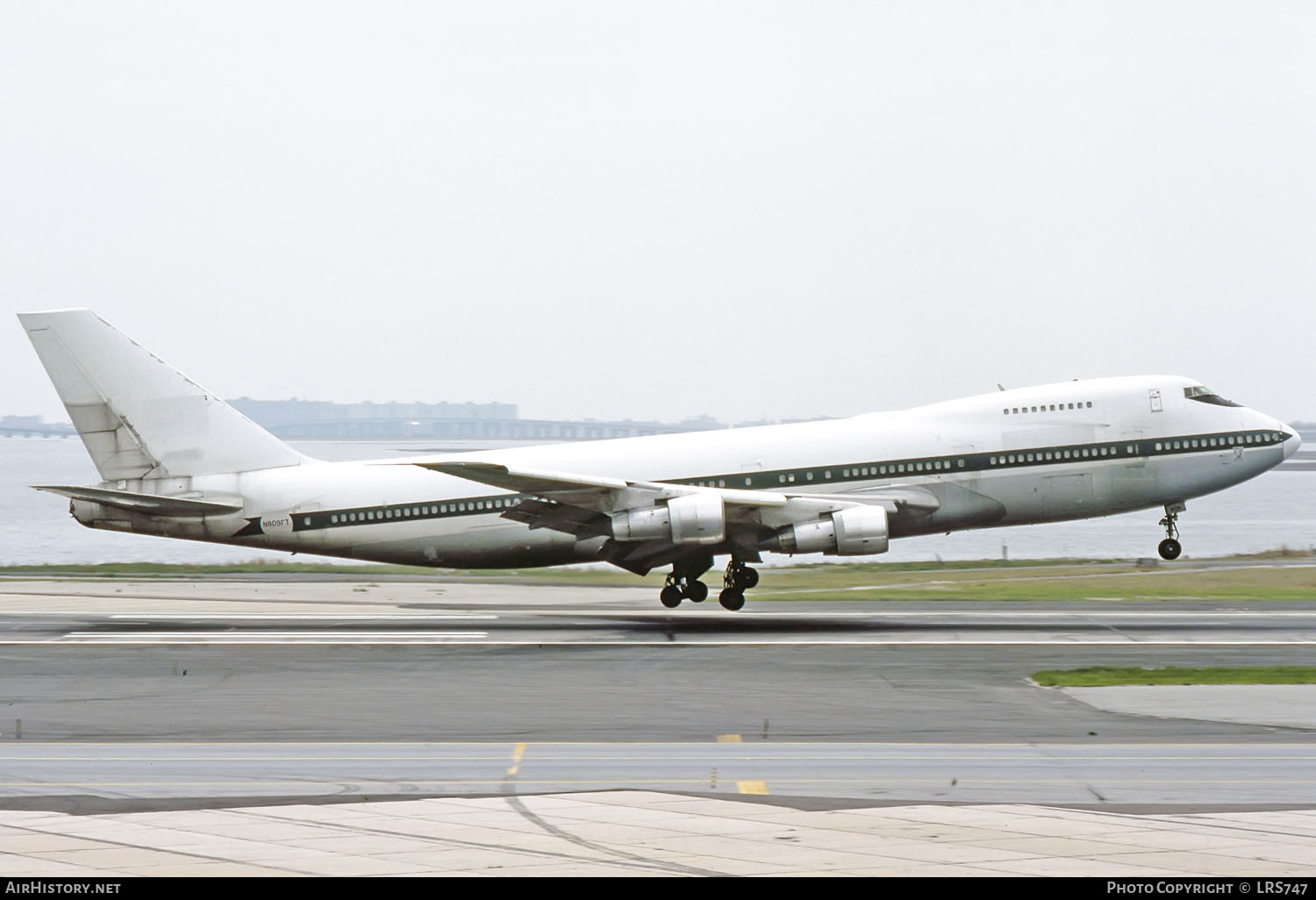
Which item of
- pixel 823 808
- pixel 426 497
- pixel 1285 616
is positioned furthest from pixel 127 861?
pixel 1285 616

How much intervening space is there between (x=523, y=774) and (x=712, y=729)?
3.80 m

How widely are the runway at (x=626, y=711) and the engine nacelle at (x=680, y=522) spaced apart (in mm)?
2136

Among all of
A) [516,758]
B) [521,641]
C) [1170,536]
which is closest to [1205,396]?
[1170,536]

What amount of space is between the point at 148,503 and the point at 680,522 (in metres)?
12.6

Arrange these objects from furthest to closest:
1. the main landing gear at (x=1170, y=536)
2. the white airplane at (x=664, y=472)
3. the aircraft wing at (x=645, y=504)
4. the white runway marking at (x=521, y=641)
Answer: the main landing gear at (x=1170, y=536)
the white airplane at (x=664, y=472)
the aircraft wing at (x=645, y=504)
the white runway marking at (x=521, y=641)

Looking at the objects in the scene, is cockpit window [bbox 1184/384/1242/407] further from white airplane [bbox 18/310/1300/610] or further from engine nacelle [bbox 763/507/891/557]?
engine nacelle [bbox 763/507/891/557]

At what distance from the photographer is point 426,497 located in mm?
33812

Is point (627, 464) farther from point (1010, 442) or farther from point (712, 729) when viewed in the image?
point (712, 729)

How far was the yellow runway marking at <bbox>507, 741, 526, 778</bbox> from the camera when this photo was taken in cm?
1484

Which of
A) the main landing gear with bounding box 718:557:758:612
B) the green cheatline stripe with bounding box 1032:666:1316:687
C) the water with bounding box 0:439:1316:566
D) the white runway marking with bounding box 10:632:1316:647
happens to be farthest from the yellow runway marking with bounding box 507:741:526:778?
the water with bounding box 0:439:1316:566

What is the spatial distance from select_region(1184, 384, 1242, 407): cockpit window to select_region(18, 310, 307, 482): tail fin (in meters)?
21.7

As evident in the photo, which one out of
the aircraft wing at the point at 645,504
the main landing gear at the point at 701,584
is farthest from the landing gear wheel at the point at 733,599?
the aircraft wing at the point at 645,504

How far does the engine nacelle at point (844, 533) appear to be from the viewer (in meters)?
31.5

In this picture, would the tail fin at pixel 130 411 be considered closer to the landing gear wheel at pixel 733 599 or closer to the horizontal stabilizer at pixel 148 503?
the horizontal stabilizer at pixel 148 503
